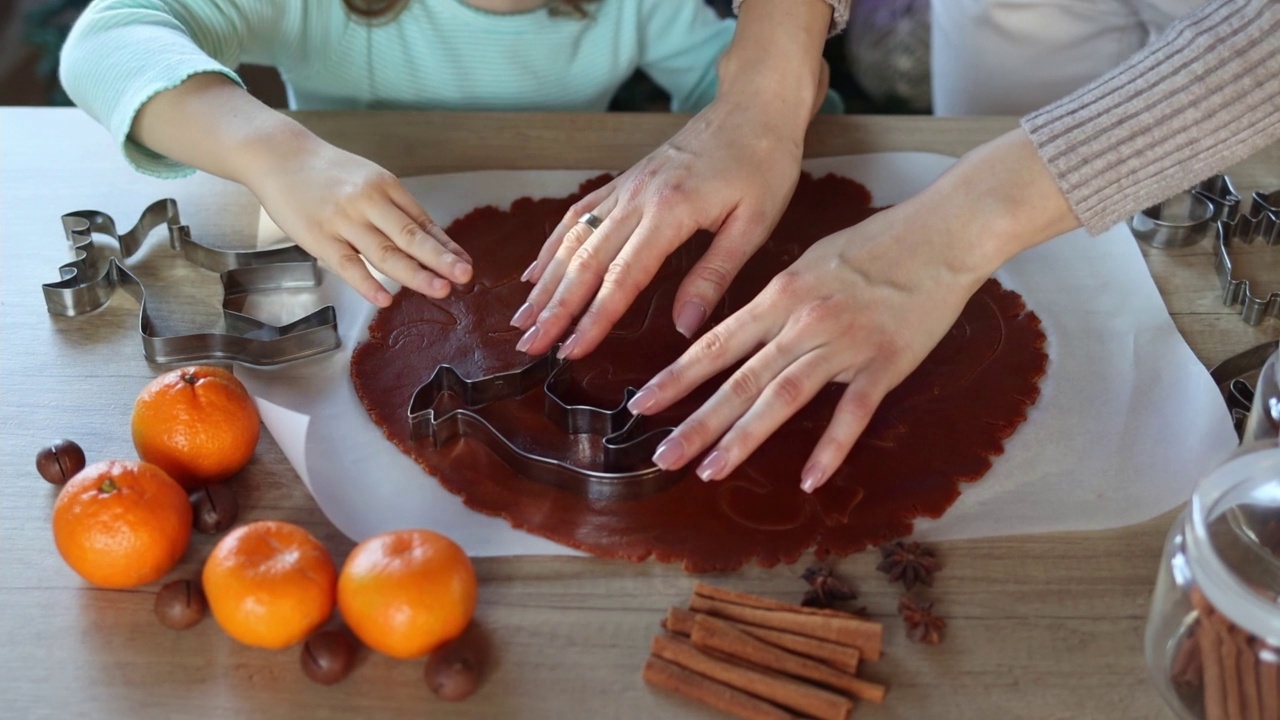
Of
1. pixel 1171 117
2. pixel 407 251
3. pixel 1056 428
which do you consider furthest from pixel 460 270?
pixel 1171 117

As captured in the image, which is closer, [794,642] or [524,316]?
[794,642]

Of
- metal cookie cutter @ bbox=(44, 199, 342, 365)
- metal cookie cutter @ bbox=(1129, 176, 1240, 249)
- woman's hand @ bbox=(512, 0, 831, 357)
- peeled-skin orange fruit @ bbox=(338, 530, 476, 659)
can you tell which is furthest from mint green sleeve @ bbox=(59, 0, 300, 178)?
metal cookie cutter @ bbox=(1129, 176, 1240, 249)

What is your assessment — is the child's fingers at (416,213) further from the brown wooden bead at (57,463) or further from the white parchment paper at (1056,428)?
the brown wooden bead at (57,463)

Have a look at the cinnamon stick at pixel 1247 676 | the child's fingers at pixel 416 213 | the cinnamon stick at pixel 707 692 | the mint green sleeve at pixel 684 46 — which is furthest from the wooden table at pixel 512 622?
the mint green sleeve at pixel 684 46

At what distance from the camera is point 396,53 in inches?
70.9

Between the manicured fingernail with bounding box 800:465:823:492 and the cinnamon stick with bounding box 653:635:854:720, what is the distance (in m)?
0.23

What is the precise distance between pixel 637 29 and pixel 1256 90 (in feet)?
3.27

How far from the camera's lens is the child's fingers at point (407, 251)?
134 cm

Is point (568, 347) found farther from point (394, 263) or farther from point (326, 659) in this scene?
point (326, 659)

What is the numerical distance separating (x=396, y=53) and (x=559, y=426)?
2.75 feet

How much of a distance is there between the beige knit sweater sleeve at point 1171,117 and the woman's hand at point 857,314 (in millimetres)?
42

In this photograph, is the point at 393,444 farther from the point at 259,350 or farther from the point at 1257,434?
the point at 1257,434

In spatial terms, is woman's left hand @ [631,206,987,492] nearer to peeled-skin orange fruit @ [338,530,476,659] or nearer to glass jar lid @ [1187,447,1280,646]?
peeled-skin orange fruit @ [338,530,476,659]

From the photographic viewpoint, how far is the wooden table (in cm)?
97
